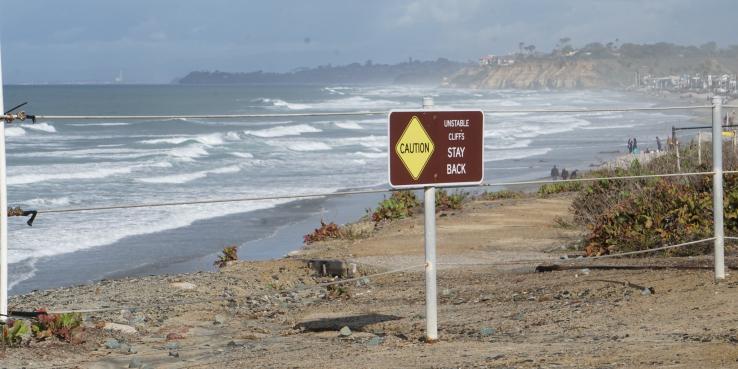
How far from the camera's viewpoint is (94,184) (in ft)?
102

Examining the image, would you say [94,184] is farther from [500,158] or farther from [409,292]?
[409,292]

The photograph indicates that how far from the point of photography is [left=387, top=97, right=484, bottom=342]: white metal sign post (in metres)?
7.12

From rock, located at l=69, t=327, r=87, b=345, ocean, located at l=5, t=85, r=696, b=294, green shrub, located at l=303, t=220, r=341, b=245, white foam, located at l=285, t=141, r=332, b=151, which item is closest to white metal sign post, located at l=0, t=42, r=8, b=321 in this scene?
rock, located at l=69, t=327, r=87, b=345

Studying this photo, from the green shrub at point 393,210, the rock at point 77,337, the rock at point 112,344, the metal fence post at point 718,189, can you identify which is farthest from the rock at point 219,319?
the green shrub at point 393,210

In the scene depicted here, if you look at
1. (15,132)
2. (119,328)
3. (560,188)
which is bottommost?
(119,328)

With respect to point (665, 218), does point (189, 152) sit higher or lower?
lower

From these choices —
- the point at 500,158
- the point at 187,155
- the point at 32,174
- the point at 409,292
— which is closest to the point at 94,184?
the point at 32,174

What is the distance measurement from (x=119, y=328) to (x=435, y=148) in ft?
10.9

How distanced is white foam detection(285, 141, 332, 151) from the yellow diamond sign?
127 ft

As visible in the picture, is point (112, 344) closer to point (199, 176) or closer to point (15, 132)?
point (199, 176)

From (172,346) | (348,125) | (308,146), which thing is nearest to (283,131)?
(348,125)

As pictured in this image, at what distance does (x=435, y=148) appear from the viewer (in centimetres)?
725

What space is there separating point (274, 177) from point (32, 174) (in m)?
7.31

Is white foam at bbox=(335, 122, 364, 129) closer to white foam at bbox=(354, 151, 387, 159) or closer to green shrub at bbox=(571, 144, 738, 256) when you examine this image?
white foam at bbox=(354, 151, 387, 159)
